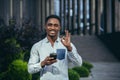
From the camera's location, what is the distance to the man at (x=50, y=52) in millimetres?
3330

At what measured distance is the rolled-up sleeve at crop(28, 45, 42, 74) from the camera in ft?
10.9

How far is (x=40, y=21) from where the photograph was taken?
126 feet

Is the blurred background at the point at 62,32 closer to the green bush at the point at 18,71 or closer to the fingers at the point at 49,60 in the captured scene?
the green bush at the point at 18,71

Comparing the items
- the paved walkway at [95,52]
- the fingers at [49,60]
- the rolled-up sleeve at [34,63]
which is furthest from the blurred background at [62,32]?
the fingers at [49,60]

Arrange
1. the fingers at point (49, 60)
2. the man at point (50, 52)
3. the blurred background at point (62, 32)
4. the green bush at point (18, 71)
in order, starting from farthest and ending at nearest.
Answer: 1. the blurred background at point (62, 32)
2. the green bush at point (18, 71)
3. the man at point (50, 52)
4. the fingers at point (49, 60)

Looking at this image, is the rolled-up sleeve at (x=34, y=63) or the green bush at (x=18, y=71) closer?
the rolled-up sleeve at (x=34, y=63)

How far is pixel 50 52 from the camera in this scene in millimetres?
3350

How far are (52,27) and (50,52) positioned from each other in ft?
0.71

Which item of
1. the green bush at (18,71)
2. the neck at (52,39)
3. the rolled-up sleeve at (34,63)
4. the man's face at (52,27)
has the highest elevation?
the man's face at (52,27)

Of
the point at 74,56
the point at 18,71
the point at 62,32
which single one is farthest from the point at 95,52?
the point at 74,56

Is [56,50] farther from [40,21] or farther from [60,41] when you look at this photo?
[40,21]

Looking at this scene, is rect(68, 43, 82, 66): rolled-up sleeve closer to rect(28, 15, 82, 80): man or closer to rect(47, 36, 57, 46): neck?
rect(28, 15, 82, 80): man

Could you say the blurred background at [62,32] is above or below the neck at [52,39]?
below

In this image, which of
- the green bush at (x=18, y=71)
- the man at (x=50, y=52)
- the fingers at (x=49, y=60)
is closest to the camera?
the fingers at (x=49, y=60)
